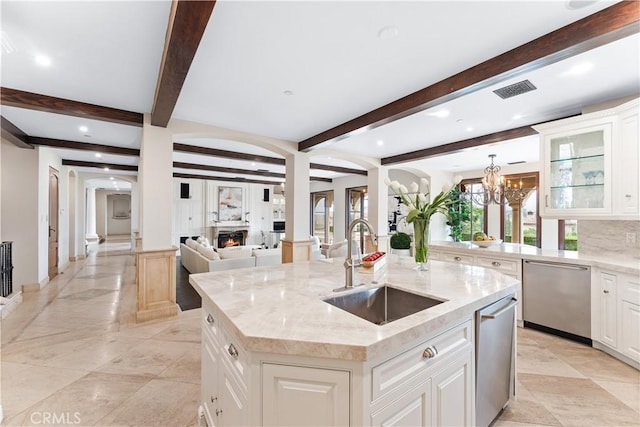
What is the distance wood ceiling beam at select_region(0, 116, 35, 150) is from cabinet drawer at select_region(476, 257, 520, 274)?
21.5 ft

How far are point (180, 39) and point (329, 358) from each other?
Result: 2.00 metres

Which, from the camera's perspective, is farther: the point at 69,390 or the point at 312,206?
the point at 312,206

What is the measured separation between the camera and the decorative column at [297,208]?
5.00m

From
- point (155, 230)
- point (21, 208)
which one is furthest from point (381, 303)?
point (21, 208)

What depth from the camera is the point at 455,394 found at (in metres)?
1.38

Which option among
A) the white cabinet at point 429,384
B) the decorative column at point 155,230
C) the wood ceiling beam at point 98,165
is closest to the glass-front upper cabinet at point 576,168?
the white cabinet at point 429,384

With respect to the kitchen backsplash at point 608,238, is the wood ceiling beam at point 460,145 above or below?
above

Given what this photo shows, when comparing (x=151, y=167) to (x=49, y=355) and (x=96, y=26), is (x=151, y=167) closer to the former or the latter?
(x=96, y=26)

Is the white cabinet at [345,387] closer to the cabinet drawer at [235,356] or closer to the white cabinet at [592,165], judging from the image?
the cabinet drawer at [235,356]

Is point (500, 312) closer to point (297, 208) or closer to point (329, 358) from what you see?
point (329, 358)

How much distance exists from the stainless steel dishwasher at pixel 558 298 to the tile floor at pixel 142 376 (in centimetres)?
14

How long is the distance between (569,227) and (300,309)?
6418 mm

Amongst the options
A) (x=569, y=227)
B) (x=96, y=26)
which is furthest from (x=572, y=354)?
(x=96, y=26)

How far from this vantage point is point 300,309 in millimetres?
1314
